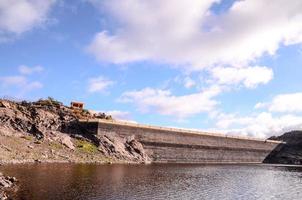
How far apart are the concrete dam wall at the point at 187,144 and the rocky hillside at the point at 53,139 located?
309cm

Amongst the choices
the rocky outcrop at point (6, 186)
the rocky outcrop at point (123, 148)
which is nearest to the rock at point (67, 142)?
the rocky outcrop at point (123, 148)

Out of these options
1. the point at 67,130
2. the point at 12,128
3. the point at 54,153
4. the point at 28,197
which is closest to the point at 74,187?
the point at 28,197

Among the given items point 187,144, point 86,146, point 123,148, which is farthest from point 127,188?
point 187,144

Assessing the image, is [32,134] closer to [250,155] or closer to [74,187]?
[74,187]

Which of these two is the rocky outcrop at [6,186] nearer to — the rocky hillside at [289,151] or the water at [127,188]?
the water at [127,188]

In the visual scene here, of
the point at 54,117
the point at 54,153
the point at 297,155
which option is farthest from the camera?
the point at 297,155

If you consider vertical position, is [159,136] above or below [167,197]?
above

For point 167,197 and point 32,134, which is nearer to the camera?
point 167,197

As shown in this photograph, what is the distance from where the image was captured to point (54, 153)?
277ft

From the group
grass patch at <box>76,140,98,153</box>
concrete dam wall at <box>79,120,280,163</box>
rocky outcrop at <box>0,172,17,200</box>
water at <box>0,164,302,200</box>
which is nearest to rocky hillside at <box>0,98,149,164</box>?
grass patch at <box>76,140,98,153</box>

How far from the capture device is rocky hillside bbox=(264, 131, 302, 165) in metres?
159

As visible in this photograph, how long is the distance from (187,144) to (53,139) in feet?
156

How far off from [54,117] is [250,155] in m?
81.9

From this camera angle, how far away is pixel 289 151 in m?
166
